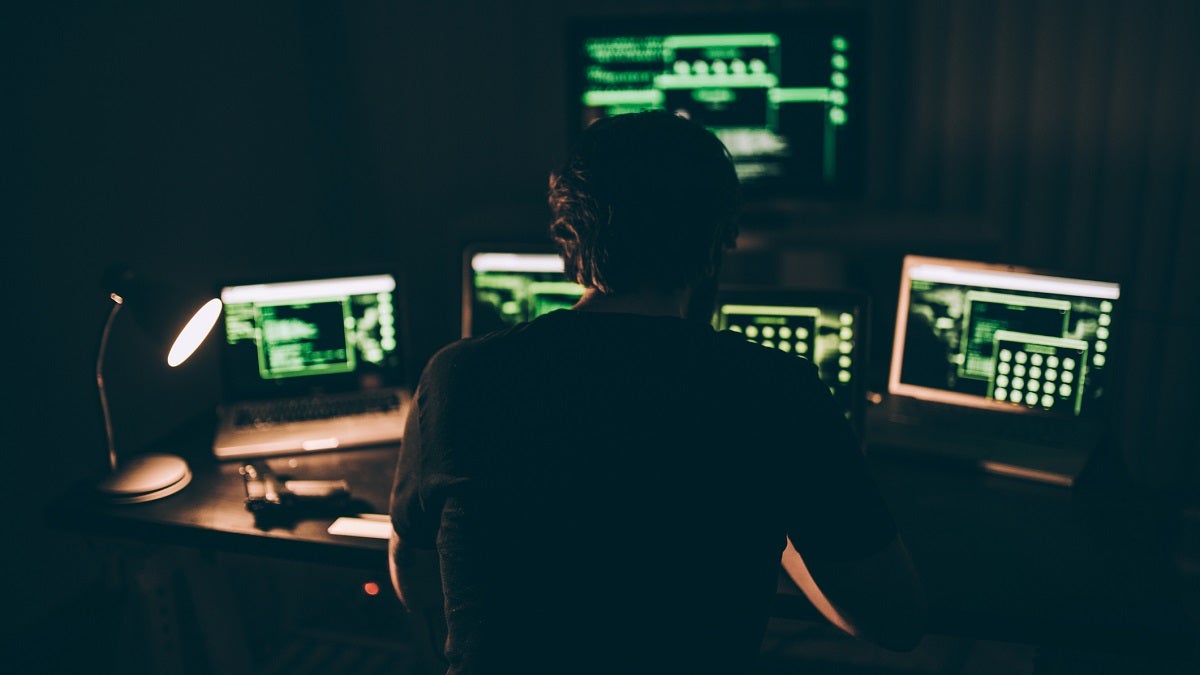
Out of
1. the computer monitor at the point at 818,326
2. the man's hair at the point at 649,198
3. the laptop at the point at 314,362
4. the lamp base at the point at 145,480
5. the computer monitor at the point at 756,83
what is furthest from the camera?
the computer monitor at the point at 756,83

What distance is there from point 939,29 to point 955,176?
1.27 feet

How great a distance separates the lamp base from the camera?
5.24ft

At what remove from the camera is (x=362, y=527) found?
4.90 ft

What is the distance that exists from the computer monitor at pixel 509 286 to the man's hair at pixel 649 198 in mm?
867

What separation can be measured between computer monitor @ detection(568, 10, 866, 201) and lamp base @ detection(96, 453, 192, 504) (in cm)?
118

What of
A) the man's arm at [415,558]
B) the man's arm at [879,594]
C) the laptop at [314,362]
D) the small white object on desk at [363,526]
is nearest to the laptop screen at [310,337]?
the laptop at [314,362]

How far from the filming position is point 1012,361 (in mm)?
1722

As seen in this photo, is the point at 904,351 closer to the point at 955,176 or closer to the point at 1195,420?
the point at 955,176

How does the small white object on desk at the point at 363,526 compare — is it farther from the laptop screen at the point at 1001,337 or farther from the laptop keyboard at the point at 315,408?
the laptop screen at the point at 1001,337

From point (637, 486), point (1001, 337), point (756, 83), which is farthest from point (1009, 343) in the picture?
point (637, 486)

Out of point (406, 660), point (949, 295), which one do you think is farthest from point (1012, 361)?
point (406, 660)

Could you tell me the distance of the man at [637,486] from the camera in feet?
2.97

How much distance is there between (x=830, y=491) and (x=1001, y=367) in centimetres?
97

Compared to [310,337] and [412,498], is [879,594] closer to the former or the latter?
[412,498]
